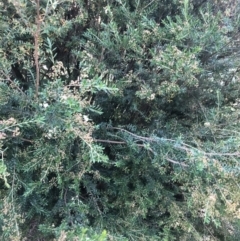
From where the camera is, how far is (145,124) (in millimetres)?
1340

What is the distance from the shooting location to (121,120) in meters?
1.35

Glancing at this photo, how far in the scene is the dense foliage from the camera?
0.95 m

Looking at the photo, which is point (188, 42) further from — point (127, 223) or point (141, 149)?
point (127, 223)

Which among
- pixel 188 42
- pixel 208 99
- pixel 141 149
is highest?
pixel 188 42

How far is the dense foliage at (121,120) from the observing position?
0.95 metres

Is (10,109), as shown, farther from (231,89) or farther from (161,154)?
(231,89)

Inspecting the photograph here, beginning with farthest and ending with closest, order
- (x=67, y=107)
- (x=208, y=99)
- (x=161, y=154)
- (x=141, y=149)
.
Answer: (x=208, y=99), (x=141, y=149), (x=161, y=154), (x=67, y=107)

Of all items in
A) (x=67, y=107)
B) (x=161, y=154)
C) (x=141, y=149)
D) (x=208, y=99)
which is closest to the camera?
(x=67, y=107)

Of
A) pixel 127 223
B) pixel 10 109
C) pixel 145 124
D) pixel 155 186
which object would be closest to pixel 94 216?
pixel 127 223

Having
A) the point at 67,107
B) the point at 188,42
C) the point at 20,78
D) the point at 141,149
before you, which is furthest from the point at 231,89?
the point at 20,78

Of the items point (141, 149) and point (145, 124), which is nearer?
point (141, 149)

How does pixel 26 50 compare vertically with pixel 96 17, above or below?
below

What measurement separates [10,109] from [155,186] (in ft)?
2.16

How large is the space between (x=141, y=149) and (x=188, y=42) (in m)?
0.45
